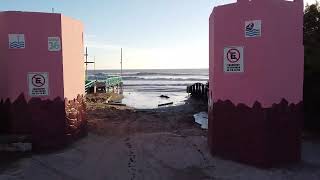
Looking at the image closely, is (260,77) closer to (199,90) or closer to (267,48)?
(267,48)

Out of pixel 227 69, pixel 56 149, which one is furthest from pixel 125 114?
pixel 227 69

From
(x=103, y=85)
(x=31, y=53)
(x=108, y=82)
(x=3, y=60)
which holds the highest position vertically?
(x=31, y=53)

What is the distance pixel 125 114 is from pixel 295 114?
31.4ft

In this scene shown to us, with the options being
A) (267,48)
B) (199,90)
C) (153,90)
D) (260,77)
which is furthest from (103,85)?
(267,48)

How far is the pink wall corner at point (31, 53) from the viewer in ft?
35.1

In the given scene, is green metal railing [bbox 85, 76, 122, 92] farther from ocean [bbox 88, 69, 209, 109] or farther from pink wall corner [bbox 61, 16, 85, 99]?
pink wall corner [bbox 61, 16, 85, 99]

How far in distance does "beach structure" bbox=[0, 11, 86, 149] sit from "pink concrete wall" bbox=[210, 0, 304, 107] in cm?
403

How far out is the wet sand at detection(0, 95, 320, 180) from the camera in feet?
30.2

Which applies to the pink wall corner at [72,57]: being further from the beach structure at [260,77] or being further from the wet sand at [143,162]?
the beach structure at [260,77]

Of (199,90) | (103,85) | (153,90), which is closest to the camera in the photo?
(199,90)

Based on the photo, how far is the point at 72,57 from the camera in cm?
1173

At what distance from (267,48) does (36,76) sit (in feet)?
18.4

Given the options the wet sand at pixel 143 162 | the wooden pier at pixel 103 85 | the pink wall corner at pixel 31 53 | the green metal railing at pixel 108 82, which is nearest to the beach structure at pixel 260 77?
the wet sand at pixel 143 162

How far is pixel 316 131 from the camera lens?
47.3 feet
